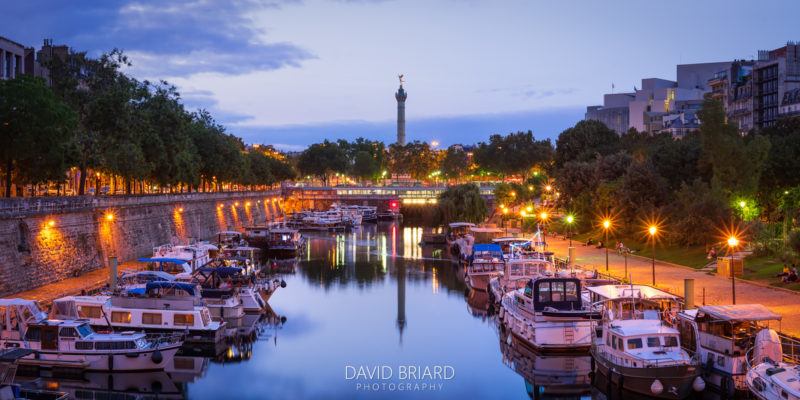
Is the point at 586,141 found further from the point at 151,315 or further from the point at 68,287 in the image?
the point at 151,315

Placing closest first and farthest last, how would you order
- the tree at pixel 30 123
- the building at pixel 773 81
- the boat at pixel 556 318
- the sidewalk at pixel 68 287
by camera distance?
the boat at pixel 556 318
the sidewalk at pixel 68 287
the tree at pixel 30 123
the building at pixel 773 81

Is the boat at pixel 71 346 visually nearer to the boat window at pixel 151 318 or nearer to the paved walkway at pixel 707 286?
the boat window at pixel 151 318

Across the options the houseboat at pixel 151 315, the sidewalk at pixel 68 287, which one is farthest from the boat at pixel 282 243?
the houseboat at pixel 151 315

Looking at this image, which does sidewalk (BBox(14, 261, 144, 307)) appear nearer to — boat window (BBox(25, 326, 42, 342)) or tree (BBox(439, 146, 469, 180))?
boat window (BBox(25, 326, 42, 342))

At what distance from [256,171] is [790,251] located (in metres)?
93.9

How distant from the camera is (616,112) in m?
173

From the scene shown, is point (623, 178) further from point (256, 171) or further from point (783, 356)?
point (256, 171)

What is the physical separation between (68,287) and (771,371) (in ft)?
Result: 119

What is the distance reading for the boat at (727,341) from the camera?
937 inches

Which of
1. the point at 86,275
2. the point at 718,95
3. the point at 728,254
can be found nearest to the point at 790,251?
the point at 728,254

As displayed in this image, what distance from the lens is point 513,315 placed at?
111 ft

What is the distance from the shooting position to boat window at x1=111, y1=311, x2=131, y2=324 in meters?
32.3

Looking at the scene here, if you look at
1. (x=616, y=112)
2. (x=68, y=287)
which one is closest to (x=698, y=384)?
(x=68, y=287)

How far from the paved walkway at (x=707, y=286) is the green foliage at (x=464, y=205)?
28.1 meters
